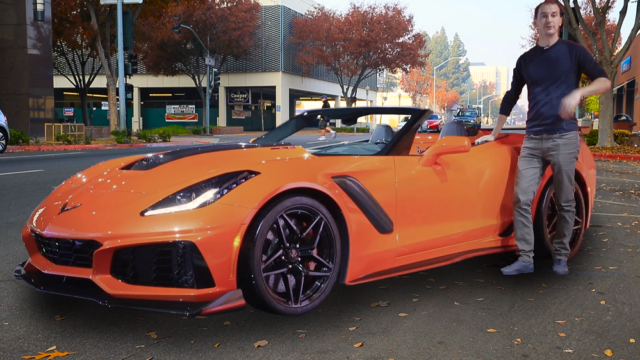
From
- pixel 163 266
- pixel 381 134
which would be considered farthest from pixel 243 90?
pixel 163 266

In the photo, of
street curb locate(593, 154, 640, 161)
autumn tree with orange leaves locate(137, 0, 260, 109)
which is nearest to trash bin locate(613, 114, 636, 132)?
street curb locate(593, 154, 640, 161)

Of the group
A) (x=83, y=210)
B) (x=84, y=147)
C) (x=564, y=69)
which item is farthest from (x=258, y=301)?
(x=84, y=147)

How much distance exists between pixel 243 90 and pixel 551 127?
54472mm

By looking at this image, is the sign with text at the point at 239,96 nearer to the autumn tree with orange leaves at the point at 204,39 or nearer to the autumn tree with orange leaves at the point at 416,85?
the autumn tree with orange leaves at the point at 204,39

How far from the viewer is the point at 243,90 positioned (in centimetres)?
5759

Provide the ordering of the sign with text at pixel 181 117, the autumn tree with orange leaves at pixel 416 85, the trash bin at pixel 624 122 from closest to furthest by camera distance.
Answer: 1. the trash bin at pixel 624 122
2. the sign with text at pixel 181 117
3. the autumn tree with orange leaves at pixel 416 85

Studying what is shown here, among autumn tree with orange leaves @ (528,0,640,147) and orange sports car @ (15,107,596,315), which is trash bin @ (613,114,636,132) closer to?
autumn tree with orange leaves @ (528,0,640,147)

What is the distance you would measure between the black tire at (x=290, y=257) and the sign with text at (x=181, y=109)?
58.1 metres

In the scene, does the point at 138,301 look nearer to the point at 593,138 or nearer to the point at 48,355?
the point at 48,355

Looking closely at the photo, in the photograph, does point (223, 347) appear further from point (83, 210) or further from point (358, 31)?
point (358, 31)

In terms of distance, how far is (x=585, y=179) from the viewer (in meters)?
4.98

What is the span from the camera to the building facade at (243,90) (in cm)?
5550

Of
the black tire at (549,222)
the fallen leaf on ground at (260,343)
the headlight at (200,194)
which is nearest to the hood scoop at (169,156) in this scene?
the headlight at (200,194)

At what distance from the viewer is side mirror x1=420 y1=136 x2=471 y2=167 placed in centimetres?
394
